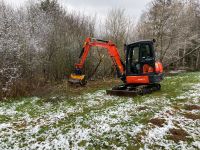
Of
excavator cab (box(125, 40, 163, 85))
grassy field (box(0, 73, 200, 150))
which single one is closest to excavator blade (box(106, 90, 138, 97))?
grassy field (box(0, 73, 200, 150))

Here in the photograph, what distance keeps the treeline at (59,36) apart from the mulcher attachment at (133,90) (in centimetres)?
414

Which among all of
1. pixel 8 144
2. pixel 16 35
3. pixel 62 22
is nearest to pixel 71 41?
pixel 62 22

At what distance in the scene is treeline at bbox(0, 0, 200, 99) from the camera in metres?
9.09

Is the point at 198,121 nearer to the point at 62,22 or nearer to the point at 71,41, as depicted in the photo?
the point at 71,41

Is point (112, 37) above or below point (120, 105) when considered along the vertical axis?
above

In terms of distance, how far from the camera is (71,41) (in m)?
13.2

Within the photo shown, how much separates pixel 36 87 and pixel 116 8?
36.7 ft

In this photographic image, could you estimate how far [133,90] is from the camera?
8.38m

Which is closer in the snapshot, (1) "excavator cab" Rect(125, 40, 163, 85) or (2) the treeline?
(1) "excavator cab" Rect(125, 40, 163, 85)

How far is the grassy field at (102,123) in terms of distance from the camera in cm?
398

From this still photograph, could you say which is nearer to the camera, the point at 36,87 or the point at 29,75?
the point at 36,87

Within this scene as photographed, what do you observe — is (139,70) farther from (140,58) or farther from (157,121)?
(157,121)

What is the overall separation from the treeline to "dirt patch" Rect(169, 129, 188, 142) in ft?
22.0

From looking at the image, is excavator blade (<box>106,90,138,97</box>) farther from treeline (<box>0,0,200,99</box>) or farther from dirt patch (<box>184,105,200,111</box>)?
treeline (<box>0,0,200,99</box>)
